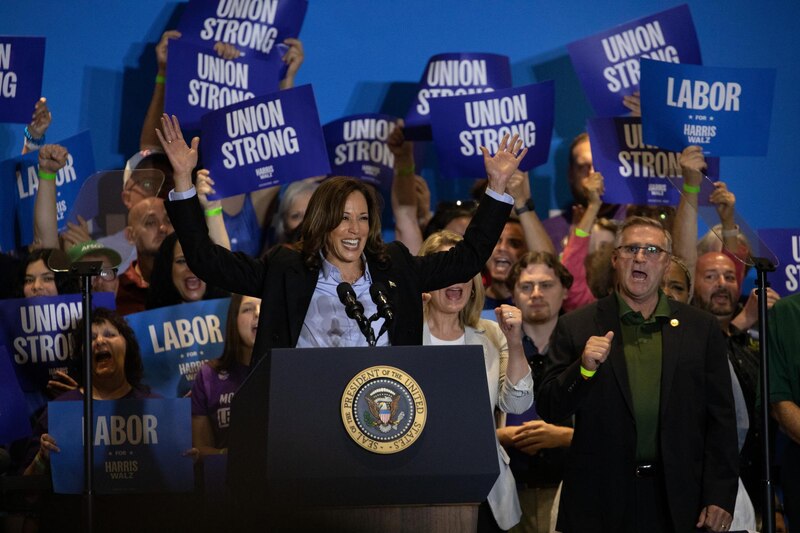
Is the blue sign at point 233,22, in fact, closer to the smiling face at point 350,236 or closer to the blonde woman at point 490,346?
the blonde woman at point 490,346

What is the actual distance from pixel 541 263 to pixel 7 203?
250 centimetres

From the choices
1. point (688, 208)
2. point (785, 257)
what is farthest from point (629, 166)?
point (785, 257)

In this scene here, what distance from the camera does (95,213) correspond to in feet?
13.0

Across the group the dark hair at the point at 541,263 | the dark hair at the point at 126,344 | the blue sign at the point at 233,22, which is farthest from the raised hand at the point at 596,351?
the blue sign at the point at 233,22

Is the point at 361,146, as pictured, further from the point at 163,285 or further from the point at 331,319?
the point at 331,319

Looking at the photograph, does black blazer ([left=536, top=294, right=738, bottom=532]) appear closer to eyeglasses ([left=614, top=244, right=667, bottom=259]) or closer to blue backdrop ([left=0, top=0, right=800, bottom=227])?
eyeglasses ([left=614, top=244, right=667, bottom=259])

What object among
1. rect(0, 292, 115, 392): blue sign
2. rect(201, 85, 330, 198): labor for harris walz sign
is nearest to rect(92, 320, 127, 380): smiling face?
rect(0, 292, 115, 392): blue sign

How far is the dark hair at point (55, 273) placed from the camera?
4.61 metres

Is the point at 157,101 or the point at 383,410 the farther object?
the point at 157,101

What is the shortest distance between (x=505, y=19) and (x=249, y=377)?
4046 mm

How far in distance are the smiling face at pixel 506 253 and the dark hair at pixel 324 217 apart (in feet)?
5.99

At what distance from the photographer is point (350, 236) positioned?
3094 millimetres

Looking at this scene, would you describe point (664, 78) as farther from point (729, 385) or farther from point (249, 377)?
point (249, 377)

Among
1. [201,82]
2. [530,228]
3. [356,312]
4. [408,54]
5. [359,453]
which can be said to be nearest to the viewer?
[359,453]
